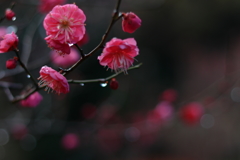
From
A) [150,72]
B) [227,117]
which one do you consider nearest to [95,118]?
[150,72]

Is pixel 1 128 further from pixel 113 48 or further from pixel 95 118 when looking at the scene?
pixel 113 48

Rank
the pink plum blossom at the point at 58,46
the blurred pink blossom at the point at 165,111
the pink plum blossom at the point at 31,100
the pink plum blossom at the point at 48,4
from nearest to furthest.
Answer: the pink plum blossom at the point at 58,46
the pink plum blossom at the point at 31,100
the pink plum blossom at the point at 48,4
the blurred pink blossom at the point at 165,111

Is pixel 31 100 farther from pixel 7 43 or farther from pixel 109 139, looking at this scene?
pixel 109 139

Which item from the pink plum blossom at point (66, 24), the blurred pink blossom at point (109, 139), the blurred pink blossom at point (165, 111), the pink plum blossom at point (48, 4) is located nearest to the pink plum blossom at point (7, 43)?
the pink plum blossom at point (66, 24)

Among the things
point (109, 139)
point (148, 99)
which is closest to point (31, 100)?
point (109, 139)

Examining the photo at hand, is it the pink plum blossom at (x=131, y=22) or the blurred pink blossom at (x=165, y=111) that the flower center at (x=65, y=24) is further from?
the blurred pink blossom at (x=165, y=111)
